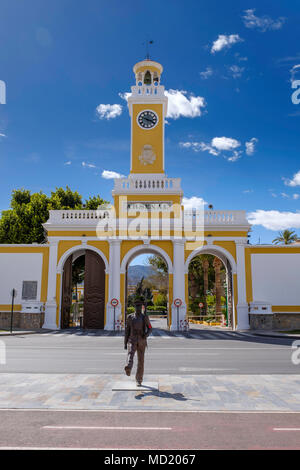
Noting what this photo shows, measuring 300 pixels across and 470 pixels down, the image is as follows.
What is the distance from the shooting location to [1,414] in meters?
5.54

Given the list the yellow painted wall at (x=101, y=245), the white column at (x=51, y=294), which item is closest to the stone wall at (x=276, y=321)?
the yellow painted wall at (x=101, y=245)

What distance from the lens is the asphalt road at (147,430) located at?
4.39 metres

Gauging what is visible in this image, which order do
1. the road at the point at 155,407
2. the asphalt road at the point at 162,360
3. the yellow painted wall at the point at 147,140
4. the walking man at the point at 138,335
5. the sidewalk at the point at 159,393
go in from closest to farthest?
the road at the point at 155,407 → the sidewalk at the point at 159,393 → the walking man at the point at 138,335 → the asphalt road at the point at 162,360 → the yellow painted wall at the point at 147,140

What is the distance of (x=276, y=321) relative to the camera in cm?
2514

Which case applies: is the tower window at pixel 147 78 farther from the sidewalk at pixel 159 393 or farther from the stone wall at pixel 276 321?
the sidewalk at pixel 159 393

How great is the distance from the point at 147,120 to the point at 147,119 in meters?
0.09

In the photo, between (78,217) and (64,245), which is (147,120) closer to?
(78,217)

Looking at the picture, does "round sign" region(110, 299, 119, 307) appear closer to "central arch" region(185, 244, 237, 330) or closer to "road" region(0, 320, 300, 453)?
"central arch" region(185, 244, 237, 330)

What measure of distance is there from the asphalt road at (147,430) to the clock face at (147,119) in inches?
1111

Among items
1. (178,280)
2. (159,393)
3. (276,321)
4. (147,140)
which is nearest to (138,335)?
(159,393)

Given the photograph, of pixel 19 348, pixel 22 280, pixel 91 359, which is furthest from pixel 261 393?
pixel 22 280

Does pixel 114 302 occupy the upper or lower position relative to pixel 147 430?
upper

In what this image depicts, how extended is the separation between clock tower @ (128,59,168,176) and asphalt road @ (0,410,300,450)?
25.5 m

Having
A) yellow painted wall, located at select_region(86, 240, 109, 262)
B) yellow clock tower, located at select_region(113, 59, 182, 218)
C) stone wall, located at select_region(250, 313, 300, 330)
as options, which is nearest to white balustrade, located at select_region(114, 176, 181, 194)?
yellow clock tower, located at select_region(113, 59, 182, 218)
